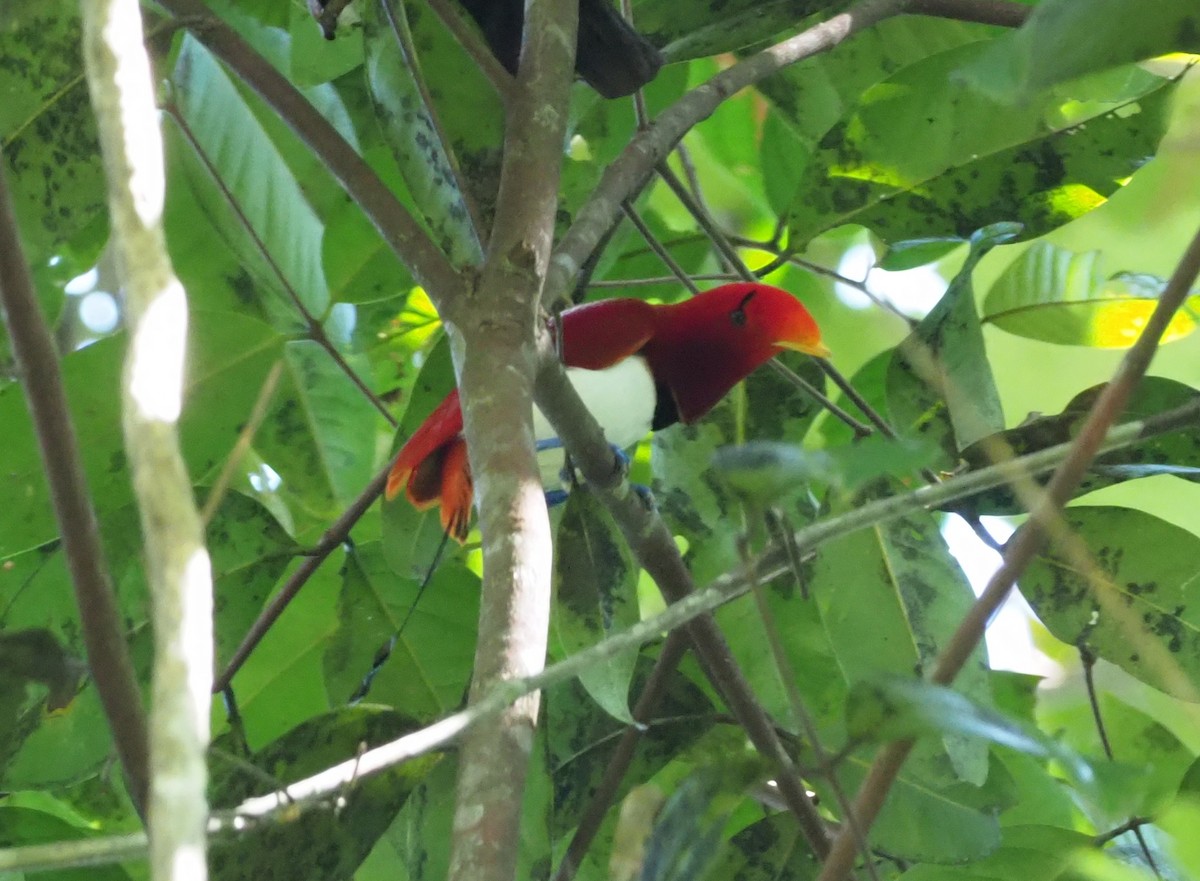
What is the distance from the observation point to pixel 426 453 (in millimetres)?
1372

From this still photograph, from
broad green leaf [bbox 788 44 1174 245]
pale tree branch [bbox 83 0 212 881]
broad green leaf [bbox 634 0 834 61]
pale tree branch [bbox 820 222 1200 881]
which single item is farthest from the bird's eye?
pale tree branch [bbox 83 0 212 881]

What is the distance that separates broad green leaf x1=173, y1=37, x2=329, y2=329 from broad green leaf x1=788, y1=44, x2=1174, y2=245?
600mm

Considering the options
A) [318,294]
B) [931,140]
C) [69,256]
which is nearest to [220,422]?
[318,294]

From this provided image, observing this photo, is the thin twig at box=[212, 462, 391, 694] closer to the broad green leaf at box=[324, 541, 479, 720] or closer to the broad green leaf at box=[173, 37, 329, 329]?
the broad green leaf at box=[324, 541, 479, 720]

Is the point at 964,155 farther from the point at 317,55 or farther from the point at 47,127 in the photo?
the point at 47,127

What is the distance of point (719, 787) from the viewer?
658mm

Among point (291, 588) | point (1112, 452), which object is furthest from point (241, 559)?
point (1112, 452)

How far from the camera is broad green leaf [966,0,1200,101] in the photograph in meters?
0.65

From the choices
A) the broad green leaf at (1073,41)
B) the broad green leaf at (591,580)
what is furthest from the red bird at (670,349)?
the broad green leaf at (1073,41)

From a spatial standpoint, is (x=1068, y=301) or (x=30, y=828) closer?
(x=30, y=828)

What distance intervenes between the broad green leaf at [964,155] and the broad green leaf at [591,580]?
425mm

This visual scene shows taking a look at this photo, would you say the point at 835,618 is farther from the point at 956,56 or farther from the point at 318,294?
the point at 318,294

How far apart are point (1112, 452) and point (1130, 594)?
13 centimetres

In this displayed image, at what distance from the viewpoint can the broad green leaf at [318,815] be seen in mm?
905
